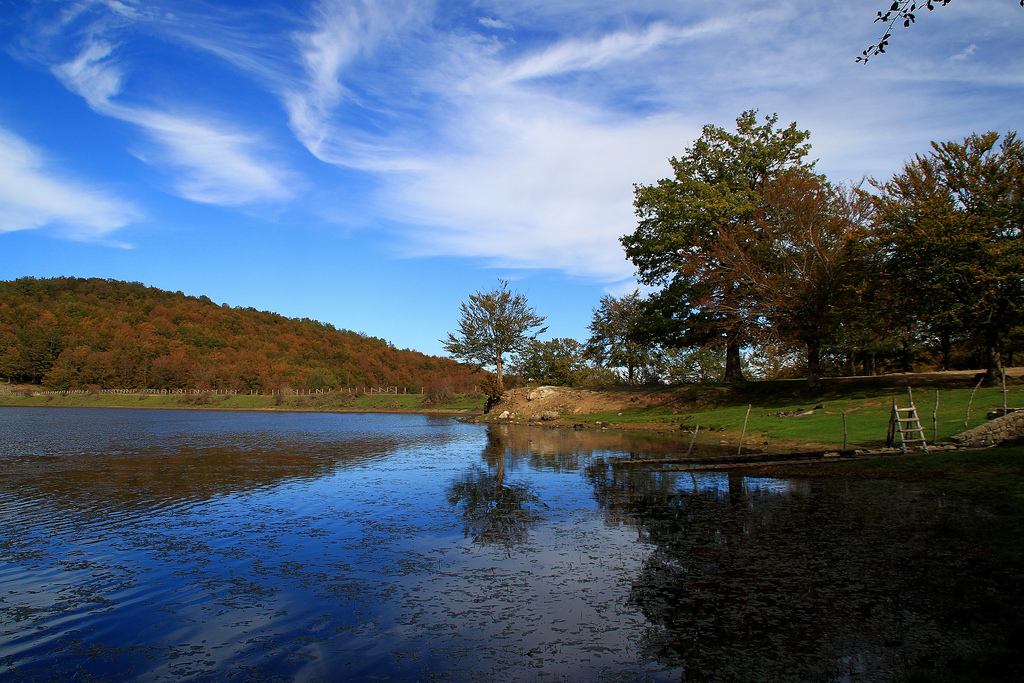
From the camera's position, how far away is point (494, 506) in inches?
581

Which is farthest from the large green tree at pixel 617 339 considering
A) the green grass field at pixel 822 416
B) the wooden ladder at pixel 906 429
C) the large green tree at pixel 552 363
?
the wooden ladder at pixel 906 429

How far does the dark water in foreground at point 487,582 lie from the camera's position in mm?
6383

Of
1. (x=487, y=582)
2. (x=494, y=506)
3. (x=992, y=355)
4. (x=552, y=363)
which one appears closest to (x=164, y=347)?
(x=552, y=363)

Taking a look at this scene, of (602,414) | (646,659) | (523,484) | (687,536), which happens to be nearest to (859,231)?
(602,414)

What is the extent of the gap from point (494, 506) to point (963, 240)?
2633 cm

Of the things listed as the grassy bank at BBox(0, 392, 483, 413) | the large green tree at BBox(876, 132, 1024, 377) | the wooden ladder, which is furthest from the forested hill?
the wooden ladder

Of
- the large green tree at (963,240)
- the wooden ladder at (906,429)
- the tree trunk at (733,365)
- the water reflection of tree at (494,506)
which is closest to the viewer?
the water reflection of tree at (494,506)

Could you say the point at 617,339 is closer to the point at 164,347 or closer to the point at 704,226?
the point at 704,226

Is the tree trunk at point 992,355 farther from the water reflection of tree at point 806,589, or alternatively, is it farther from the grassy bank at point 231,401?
the grassy bank at point 231,401

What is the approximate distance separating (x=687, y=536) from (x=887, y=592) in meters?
3.63

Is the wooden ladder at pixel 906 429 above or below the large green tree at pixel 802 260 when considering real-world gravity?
below

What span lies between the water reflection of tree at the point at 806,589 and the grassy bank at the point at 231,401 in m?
76.7

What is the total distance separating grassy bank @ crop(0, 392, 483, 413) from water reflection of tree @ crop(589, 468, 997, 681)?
3018 inches

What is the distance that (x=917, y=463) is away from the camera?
54.5ft
